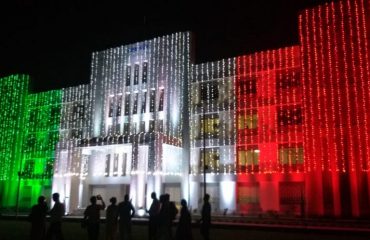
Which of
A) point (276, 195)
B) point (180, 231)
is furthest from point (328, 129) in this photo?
point (180, 231)

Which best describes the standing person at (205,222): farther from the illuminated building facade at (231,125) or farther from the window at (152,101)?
the window at (152,101)

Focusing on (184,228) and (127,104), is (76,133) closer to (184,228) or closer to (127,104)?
(127,104)

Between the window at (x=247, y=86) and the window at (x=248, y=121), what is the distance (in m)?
1.82

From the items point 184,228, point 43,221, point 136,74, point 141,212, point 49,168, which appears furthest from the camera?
→ point 49,168

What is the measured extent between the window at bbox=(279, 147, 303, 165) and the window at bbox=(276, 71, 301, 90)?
4.66 meters

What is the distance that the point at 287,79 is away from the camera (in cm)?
2988

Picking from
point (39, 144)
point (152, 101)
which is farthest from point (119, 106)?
point (39, 144)

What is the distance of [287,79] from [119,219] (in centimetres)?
2052

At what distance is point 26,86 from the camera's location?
43062mm

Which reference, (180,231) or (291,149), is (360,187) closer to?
(291,149)

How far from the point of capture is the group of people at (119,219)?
10.9 metres

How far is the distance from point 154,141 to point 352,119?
46.1ft

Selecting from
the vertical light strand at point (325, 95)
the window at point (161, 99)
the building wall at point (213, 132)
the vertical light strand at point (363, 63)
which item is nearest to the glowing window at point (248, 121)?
the building wall at point (213, 132)

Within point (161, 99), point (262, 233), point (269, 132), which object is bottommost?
point (262, 233)
